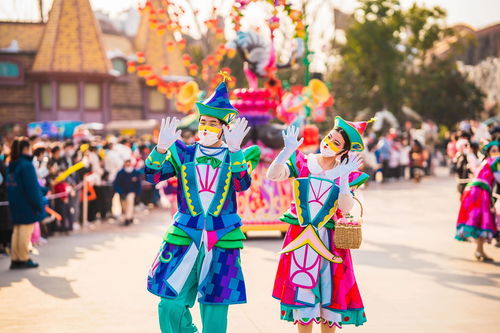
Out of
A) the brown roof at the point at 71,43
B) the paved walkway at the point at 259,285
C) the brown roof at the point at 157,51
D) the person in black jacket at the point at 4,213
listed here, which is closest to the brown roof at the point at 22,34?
the brown roof at the point at 71,43

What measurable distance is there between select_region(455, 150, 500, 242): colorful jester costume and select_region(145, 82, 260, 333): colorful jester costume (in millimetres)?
5161

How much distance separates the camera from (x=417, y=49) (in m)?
41.0

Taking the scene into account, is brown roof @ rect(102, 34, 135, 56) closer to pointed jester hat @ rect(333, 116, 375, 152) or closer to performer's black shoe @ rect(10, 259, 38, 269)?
performer's black shoe @ rect(10, 259, 38, 269)

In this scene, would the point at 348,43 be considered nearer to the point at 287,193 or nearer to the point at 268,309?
the point at 287,193

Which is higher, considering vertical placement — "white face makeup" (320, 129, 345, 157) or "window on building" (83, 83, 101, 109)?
"window on building" (83, 83, 101, 109)

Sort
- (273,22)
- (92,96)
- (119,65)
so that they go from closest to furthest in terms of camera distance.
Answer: (273,22), (92,96), (119,65)

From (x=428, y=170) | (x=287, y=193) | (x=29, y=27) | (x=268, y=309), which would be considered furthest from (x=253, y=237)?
(x=29, y=27)

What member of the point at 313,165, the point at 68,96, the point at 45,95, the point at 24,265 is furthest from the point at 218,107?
the point at 45,95

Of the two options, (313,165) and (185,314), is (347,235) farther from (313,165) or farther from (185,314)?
(185,314)

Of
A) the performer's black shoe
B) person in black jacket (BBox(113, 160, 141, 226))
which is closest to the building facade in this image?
person in black jacket (BBox(113, 160, 141, 226))

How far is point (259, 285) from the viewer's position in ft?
27.0

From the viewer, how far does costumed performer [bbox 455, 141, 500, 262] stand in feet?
31.3

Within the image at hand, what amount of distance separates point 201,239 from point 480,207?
553 centimetres

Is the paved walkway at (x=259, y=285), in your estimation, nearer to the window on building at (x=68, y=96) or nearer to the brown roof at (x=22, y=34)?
the window on building at (x=68, y=96)
